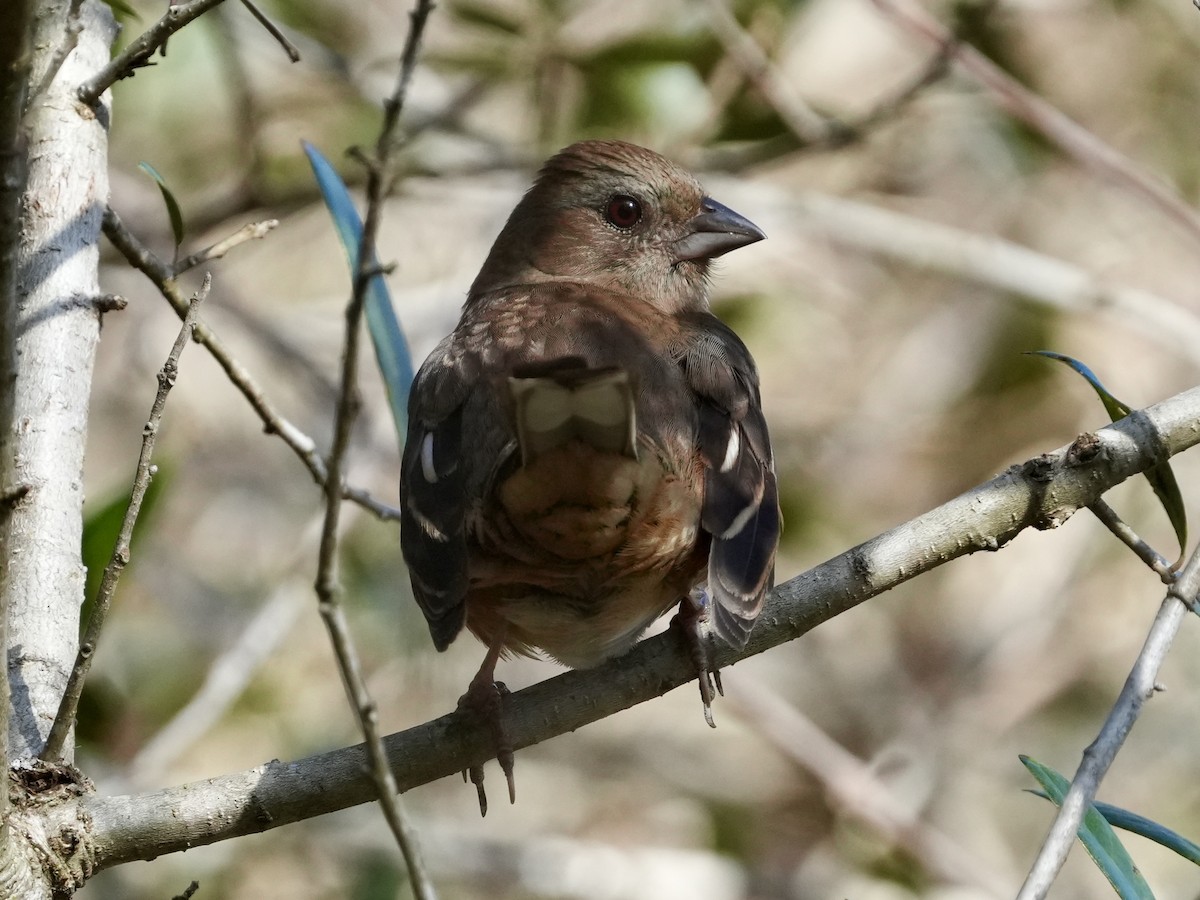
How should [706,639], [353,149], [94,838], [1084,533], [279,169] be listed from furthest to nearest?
1. [1084,533]
2. [279,169]
3. [706,639]
4. [94,838]
5. [353,149]

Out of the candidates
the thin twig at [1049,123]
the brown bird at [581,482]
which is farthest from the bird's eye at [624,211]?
the thin twig at [1049,123]

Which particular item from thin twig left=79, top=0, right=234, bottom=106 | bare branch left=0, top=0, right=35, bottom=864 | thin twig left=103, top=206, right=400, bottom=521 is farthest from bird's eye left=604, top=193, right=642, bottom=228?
bare branch left=0, top=0, right=35, bottom=864

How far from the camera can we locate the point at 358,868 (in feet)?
19.0

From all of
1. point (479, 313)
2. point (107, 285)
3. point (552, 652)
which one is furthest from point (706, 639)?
point (107, 285)

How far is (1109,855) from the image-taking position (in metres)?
2.57

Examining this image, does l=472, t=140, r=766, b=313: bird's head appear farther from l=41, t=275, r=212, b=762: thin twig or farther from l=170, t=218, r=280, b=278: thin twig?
l=41, t=275, r=212, b=762: thin twig

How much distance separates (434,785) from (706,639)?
4.43m

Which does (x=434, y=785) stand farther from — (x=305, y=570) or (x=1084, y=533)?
(x=1084, y=533)

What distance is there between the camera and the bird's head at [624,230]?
4.45 m

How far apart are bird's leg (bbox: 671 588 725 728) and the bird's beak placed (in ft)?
5.05

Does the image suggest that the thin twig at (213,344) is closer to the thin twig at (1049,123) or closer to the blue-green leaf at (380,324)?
the blue-green leaf at (380,324)

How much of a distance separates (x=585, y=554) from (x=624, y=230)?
67.8 inches

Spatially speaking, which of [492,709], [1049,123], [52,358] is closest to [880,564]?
[492,709]

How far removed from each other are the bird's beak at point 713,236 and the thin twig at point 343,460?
8.43 feet
